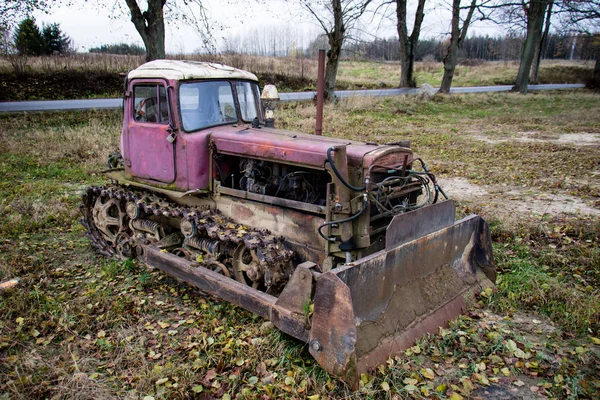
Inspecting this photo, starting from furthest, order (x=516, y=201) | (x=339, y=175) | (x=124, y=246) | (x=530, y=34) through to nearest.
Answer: (x=530, y=34) → (x=516, y=201) → (x=124, y=246) → (x=339, y=175)

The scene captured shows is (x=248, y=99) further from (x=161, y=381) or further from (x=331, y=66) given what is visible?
(x=331, y=66)

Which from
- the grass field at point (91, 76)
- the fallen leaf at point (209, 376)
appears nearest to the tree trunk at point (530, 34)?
the grass field at point (91, 76)

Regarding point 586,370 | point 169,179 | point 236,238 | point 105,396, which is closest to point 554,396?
point 586,370

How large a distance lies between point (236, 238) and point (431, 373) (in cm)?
233

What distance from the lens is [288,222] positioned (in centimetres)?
500

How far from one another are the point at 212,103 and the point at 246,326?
2.80m

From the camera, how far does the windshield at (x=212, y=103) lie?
215 inches

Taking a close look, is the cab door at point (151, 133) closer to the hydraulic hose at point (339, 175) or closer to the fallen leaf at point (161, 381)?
the hydraulic hose at point (339, 175)

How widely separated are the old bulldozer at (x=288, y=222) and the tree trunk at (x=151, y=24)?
37.2 feet

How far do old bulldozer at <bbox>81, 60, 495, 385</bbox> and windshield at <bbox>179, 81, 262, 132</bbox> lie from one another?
0.04 ft

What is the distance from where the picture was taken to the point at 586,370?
3814 mm

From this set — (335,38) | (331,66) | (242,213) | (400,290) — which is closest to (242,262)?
(242,213)

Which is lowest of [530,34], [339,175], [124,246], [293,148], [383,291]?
[124,246]

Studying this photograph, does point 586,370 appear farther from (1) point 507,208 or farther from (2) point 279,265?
(1) point 507,208
